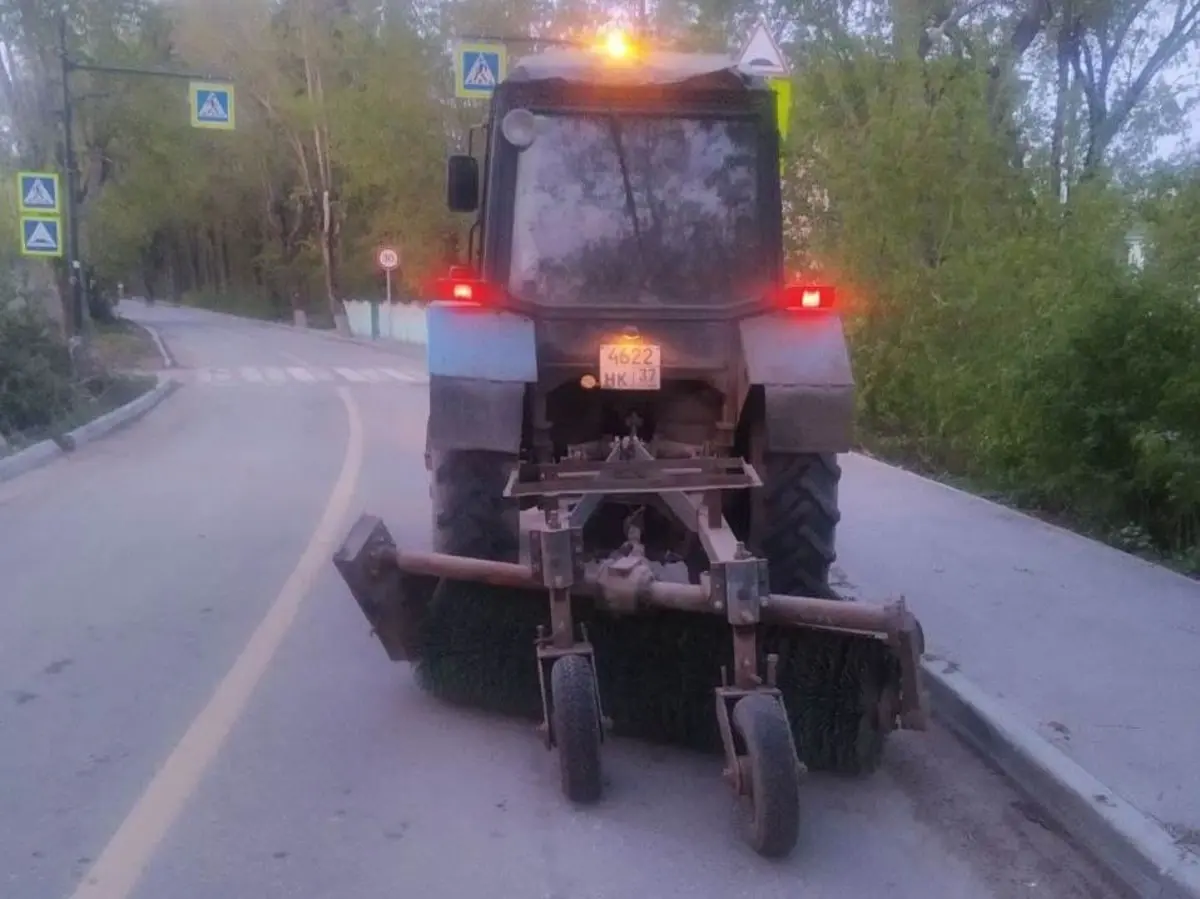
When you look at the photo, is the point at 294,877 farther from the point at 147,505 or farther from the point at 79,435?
→ the point at 79,435

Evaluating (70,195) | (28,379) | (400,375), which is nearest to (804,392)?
(28,379)

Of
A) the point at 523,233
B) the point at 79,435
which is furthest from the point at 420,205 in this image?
the point at 523,233

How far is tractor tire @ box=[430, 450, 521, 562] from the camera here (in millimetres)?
6547

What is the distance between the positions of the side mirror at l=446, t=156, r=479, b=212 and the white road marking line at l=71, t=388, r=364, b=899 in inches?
98.4

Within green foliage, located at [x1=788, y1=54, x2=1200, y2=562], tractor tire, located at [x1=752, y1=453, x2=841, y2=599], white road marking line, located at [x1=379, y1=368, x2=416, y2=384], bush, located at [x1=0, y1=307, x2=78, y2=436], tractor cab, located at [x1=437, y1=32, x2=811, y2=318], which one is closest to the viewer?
tractor tire, located at [x1=752, y1=453, x2=841, y2=599]

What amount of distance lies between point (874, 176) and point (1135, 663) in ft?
26.1

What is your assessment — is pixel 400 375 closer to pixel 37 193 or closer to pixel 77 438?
pixel 37 193

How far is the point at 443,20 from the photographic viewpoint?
4278 centimetres

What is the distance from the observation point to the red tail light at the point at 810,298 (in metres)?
6.75

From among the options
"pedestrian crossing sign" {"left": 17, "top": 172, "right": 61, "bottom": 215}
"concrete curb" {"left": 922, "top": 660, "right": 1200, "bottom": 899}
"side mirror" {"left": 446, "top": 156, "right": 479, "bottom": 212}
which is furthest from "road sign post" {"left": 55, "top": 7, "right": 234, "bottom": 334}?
"concrete curb" {"left": 922, "top": 660, "right": 1200, "bottom": 899}

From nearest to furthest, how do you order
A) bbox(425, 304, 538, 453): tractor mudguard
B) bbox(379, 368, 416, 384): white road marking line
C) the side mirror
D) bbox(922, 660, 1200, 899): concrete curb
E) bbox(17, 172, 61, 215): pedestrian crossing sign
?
bbox(922, 660, 1200, 899): concrete curb → bbox(425, 304, 538, 453): tractor mudguard → the side mirror → bbox(17, 172, 61, 215): pedestrian crossing sign → bbox(379, 368, 416, 384): white road marking line

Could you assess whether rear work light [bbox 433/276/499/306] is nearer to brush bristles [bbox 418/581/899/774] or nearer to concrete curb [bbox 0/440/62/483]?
brush bristles [bbox 418/581/899/774]

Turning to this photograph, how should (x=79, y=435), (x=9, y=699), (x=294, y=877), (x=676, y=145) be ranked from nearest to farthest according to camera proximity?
(x=294, y=877) < (x=9, y=699) < (x=676, y=145) < (x=79, y=435)

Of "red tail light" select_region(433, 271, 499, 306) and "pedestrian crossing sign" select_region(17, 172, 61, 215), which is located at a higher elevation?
"pedestrian crossing sign" select_region(17, 172, 61, 215)
